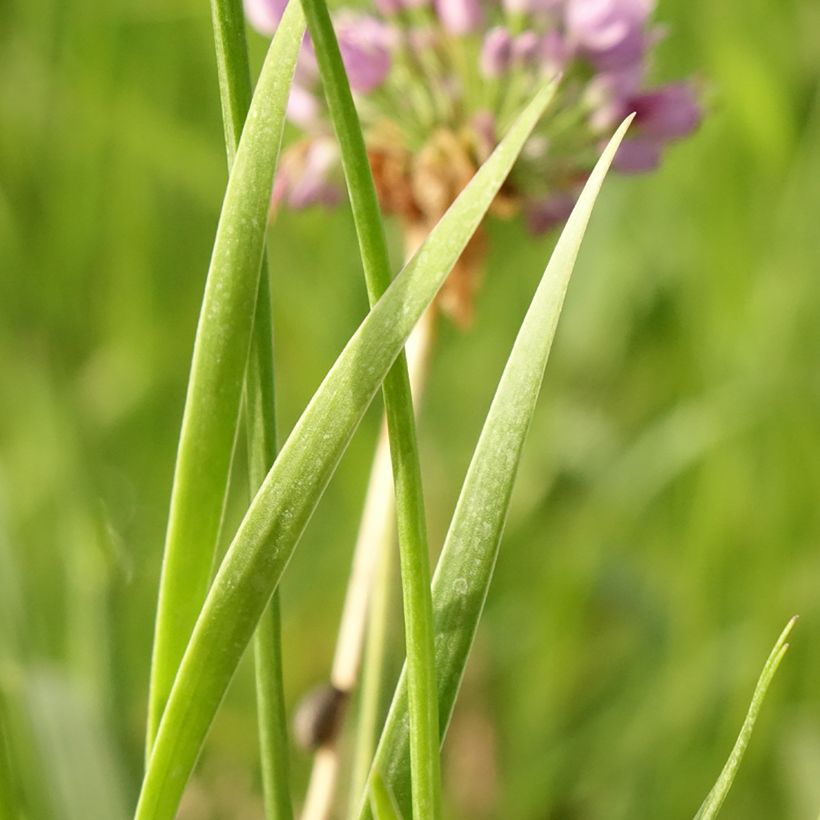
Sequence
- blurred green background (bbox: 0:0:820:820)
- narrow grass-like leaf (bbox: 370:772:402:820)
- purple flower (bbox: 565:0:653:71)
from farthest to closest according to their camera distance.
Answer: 1. blurred green background (bbox: 0:0:820:820)
2. purple flower (bbox: 565:0:653:71)
3. narrow grass-like leaf (bbox: 370:772:402:820)

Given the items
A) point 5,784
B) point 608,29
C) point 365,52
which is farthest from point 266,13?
point 5,784

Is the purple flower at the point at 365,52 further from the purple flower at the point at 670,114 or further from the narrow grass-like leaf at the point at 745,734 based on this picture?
the narrow grass-like leaf at the point at 745,734

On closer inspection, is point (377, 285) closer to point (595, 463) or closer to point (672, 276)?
point (595, 463)

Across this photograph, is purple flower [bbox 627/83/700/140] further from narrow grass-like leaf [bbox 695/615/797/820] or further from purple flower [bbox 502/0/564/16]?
narrow grass-like leaf [bbox 695/615/797/820]

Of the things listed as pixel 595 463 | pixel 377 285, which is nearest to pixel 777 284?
pixel 595 463

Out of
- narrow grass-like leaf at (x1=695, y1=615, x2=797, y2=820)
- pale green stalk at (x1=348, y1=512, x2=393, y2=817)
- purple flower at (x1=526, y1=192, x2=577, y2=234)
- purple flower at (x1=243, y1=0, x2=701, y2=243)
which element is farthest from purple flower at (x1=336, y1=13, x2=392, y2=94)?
narrow grass-like leaf at (x1=695, y1=615, x2=797, y2=820)

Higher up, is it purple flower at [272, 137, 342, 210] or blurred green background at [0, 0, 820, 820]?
purple flower at [272, 137, 342, 210]
